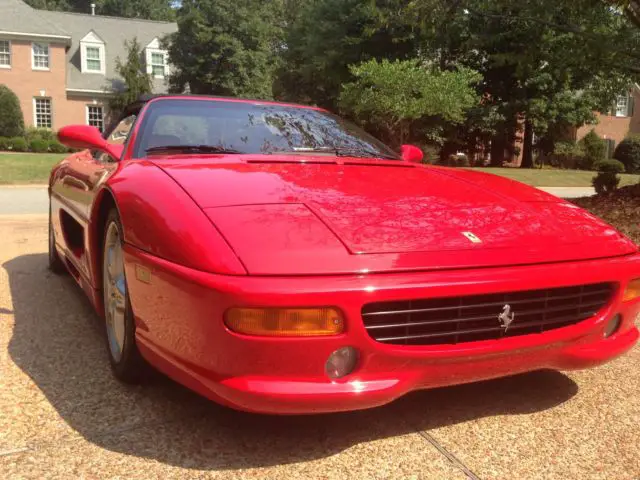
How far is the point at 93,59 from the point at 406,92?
19.6 metres

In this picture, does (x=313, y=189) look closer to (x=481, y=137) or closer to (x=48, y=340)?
(x=48, y=340)

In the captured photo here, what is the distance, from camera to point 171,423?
2.33 metres

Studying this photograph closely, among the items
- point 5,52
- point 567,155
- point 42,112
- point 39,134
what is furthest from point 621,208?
point 5,52

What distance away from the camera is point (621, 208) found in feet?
28.6

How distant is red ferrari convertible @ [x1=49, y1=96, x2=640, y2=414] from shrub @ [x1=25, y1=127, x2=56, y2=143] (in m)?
29.3

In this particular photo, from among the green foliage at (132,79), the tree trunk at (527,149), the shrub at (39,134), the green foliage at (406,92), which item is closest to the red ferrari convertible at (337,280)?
the green foliage at (406,92)

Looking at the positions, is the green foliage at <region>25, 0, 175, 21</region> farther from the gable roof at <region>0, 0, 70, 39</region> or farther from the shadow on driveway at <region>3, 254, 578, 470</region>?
the shadow on driveway at <region>3, 254, 578, 470</region>

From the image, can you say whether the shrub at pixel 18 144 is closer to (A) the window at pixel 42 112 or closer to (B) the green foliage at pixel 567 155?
(A) the window at pixel 42 112

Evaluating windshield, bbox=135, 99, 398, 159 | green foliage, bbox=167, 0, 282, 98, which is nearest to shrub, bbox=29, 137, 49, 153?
green foliage, bbox=167, 0, 282, 98

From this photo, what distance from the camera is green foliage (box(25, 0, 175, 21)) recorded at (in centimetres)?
6116

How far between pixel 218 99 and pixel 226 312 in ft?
6.53

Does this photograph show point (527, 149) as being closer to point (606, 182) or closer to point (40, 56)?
point (606, 182)

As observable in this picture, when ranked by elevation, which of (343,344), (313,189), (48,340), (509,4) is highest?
(509,4)

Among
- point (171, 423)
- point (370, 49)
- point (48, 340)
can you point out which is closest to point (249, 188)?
point (171, 423)
